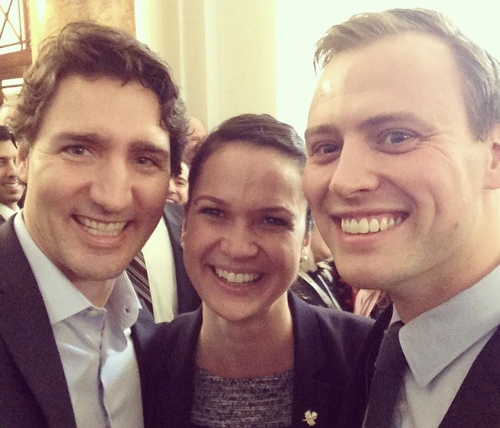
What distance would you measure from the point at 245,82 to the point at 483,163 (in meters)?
2.19

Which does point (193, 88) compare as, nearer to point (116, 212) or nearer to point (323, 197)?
point (116, 212)

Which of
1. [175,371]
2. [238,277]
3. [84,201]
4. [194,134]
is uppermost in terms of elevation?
[84,201]

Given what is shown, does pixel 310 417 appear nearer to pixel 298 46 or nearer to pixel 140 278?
pixel 140 278

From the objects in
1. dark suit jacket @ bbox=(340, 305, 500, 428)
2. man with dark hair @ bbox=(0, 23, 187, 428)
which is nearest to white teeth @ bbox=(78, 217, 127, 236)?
man with dark hair @ bbox=(0, 23, 187, 428)

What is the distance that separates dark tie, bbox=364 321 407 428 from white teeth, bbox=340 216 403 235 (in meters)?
0.25

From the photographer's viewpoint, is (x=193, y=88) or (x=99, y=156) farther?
(x=193, y=88)

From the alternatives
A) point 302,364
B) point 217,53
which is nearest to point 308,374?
point 302,364

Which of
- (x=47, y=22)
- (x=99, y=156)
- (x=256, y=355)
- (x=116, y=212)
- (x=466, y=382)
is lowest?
(x=256, y=355)

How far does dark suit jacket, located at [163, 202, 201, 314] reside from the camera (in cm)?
224

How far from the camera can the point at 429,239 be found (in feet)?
3.15

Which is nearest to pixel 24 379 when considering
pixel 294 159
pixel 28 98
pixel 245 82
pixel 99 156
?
pixel 99 156

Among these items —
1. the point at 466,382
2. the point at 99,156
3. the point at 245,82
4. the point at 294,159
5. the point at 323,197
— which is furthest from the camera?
the point at 245,82

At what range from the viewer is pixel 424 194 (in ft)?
3.11

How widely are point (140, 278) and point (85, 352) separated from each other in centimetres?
85
